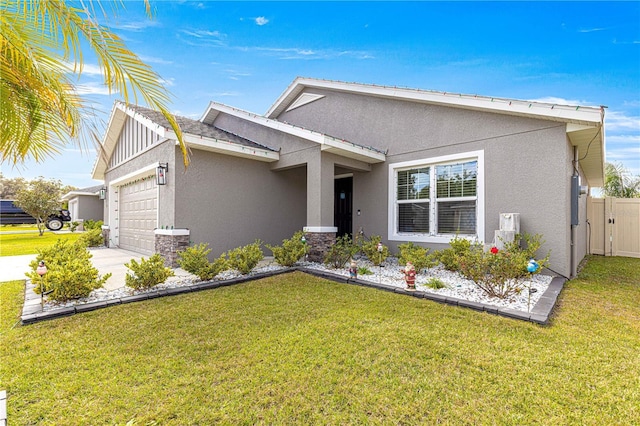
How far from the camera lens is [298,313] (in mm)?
4707

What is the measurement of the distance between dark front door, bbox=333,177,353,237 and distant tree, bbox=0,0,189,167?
27.6 feet

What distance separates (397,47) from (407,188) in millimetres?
6305

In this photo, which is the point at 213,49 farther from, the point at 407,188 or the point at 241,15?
the point at 407,188

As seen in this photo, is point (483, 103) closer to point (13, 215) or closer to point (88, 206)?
point (88, 206)

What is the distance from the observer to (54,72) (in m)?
2.96

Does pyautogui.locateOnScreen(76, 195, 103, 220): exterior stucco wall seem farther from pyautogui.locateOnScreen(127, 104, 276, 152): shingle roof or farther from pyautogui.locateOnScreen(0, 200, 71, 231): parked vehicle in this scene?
pyautogui.locateOnScreen(127, 104, 276, 152): shingle roof

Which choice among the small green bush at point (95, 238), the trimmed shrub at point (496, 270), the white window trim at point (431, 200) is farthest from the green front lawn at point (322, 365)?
the small green bush at point (95, 238)

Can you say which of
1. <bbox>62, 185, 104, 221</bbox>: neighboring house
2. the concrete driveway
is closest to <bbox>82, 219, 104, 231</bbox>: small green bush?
<bbox>62, 185, 104, 221</bbox>: neighboring house

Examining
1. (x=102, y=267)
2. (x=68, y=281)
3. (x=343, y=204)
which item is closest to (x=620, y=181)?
(x=343, y=204)

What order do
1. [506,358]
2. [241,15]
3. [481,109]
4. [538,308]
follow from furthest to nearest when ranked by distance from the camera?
1. [241,15]
2. [481,109]
3. [538,308]
4. [506,358]

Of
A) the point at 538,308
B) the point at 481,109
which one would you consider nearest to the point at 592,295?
the point at 538,308

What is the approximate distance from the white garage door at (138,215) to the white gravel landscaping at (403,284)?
334 centimetres

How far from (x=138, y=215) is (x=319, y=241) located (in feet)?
24.9

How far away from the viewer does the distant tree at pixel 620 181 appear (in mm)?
17609
